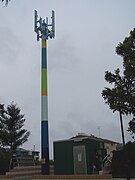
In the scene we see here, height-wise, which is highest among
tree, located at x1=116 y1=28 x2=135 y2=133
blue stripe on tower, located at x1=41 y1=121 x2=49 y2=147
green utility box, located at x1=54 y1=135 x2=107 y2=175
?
tree, located at x1=116 y1=28 x2=135 y2=133

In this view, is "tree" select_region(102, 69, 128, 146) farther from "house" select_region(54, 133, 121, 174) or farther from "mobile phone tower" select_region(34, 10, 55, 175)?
"mobile phone tower" select_region(34, 10, 55, 175)

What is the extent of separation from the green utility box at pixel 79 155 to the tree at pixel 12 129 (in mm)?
17916

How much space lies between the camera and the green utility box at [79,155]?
24328 millimetres

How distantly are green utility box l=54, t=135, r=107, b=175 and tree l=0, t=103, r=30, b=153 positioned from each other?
17.9 metres

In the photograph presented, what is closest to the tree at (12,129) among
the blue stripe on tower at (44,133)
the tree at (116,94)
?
the blue stripe on tower at (44,133)

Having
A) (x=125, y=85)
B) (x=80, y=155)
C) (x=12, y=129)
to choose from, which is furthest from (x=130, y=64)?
(x=12, y=129)

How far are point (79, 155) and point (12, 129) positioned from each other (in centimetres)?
2164

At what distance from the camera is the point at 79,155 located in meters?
25.0

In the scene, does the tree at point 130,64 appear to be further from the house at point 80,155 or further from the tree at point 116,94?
Answer: the house at point 80,155

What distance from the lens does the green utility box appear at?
24328 mm

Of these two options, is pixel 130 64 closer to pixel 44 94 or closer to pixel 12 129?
pixel 44 94

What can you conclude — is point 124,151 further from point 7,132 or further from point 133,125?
point 7,132

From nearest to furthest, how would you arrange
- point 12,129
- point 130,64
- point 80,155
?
point 130,64 < point 80,155 < point 12,129

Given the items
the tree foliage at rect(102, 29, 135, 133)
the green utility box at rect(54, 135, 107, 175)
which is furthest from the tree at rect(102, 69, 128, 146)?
the green utility box at rect(54, 135, 107, 175)
